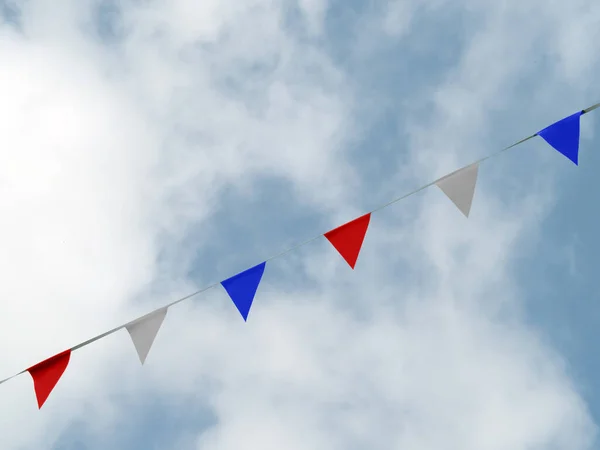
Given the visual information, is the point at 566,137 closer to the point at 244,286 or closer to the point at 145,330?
the point at 244,286

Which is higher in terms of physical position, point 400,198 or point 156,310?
point 156,310

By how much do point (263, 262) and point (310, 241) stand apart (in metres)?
0.52

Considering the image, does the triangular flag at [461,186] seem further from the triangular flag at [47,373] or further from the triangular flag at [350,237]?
the triangular flag at [47,373]

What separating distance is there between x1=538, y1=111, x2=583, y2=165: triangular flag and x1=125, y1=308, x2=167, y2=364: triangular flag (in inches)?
165

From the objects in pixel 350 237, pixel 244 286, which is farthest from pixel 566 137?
pixel 244 286

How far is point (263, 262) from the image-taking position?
25.4 ft

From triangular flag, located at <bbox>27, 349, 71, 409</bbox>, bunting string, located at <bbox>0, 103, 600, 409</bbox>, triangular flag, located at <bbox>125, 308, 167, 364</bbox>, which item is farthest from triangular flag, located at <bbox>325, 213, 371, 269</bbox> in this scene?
Result: triangular flag, located at <bbox>27, 349, 71, 409</bbox>

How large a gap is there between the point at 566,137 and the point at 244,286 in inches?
138

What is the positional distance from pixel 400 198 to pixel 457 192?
23.5 inches

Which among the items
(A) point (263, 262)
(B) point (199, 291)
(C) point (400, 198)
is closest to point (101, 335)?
(B) point (199, 291)

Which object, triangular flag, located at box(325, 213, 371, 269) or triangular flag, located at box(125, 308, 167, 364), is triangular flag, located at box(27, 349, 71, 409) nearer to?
triangular flag, located at box(125, 308, 167, 364)

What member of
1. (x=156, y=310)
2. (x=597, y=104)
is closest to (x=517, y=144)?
(x=597, y=104)

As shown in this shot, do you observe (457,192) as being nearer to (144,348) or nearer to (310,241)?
(310,241)

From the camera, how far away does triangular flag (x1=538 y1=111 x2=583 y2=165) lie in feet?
24.9
